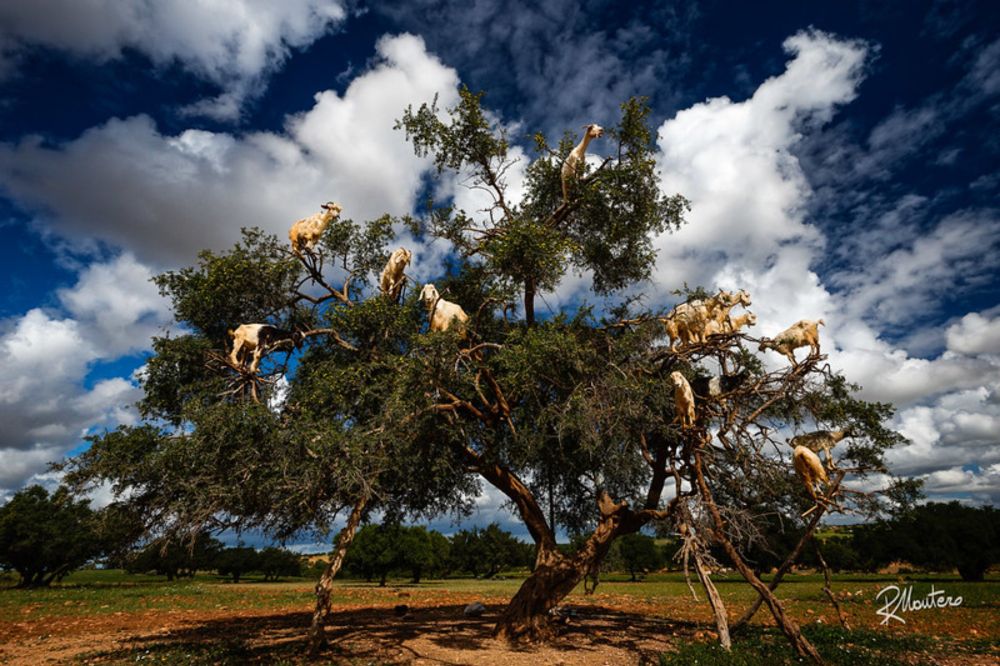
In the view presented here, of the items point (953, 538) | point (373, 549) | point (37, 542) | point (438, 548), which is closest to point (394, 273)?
point (373, 549)

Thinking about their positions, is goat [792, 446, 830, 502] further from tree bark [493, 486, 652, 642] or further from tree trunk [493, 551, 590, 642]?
tree trunk [493, 551, 590, 642]

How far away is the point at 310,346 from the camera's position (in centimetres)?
1475

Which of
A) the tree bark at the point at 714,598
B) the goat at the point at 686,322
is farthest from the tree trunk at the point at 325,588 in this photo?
the goat at the point at 686,322

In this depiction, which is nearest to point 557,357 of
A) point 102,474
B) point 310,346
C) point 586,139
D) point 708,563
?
point 708,563

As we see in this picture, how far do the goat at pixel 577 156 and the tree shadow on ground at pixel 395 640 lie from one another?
1176 cm

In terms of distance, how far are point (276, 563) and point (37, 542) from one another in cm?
2857

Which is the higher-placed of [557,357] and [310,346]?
[310,346]

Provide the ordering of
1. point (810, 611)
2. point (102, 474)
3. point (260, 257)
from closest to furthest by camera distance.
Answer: point (102, 474), point (260, 257), point (810, 611)

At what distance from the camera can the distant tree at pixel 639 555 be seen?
60.2 m

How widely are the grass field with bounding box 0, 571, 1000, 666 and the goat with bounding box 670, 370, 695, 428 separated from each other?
463cm

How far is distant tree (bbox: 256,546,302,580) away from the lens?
200 feet

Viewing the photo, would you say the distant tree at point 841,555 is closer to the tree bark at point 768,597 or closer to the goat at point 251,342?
the tree bark at point 768,597

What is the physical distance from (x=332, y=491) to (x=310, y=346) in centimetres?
529

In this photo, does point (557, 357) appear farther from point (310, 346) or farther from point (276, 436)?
point (310, 346)
